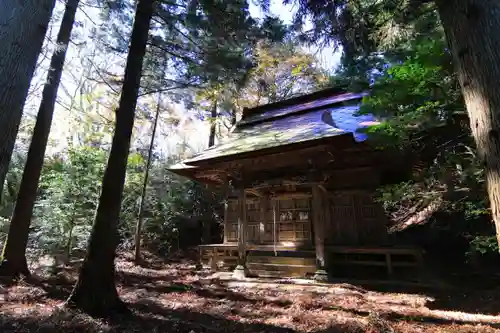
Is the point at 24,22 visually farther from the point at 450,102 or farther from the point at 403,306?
the point at 403,306

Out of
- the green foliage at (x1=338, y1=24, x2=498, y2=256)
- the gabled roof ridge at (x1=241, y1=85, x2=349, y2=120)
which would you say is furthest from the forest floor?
the gabled roof ridge at (x1=241, y1=85, x2=349, y2=120)

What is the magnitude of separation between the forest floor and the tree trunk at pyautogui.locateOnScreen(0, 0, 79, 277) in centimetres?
75

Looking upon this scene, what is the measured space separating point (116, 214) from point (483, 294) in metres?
6.30

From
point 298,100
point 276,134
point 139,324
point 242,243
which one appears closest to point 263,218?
point 242,243

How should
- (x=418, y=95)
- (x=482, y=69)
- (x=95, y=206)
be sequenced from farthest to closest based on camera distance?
(x=95, y=206)
(x=418, y=95)
(x=482, y=69)

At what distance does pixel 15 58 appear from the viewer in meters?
2.33

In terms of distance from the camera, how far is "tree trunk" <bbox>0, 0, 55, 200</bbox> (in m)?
2.23

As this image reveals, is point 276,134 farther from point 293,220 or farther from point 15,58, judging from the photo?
point 15,58

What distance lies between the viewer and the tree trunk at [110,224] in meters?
3.91

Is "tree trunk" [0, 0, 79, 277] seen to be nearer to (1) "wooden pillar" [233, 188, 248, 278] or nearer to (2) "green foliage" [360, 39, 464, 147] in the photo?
(1) "wooden pillar" [233, 188, 248, 278]

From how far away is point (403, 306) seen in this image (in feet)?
15.7

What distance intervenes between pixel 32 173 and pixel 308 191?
22.1ft

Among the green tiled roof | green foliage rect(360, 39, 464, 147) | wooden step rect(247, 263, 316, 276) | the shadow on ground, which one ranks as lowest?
the shadow on ground

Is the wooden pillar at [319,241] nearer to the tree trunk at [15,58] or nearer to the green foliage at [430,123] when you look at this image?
the green foliage at [430,123]
